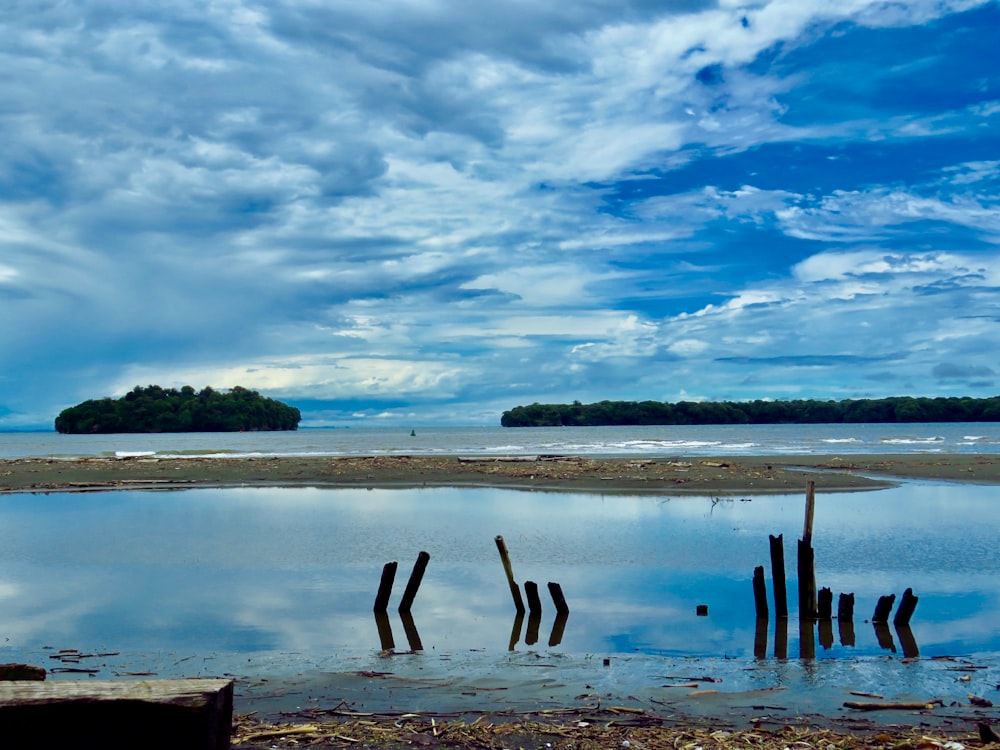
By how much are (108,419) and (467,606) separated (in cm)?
20019

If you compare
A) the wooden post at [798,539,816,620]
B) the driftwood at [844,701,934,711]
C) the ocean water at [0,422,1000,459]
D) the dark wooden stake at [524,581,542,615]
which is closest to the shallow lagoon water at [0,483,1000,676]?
the dark wooden stake at [524,581,542,615]

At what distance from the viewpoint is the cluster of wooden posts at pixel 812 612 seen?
13.7 metres

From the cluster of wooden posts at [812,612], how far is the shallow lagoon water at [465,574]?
0.59ft

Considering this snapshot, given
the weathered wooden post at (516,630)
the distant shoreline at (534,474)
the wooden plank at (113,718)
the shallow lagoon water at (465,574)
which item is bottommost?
the weathered wooden post at (516,630)

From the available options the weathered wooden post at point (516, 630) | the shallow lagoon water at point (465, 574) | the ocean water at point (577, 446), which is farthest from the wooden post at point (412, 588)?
the ocean water at point (577, 446)

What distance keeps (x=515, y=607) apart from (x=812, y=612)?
508cm

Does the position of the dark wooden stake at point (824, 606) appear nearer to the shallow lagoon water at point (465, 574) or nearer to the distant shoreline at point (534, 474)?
the shallow lagoon water at point (465, 574)

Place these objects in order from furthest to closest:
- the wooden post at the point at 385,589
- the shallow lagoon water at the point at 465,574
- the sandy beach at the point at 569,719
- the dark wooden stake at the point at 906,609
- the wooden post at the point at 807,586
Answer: the wooden post at the point at 385,589 < the wooden post at the point at 807,586 < the dark wooden stake at the point at 906,609 < the shallow lagoon water at the point at 465,574 < the sandy beach at the point at 569,719

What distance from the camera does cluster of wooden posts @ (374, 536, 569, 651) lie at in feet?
46.0

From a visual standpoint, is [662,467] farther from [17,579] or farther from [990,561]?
[17,579]


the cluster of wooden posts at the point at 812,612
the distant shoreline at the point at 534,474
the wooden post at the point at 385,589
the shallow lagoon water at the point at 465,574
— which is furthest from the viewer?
the distant shoreline at the point at 534,474

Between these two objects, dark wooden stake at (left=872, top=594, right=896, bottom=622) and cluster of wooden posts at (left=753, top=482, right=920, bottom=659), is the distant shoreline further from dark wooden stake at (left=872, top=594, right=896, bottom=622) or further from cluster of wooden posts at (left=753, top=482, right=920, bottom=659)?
dark wooden stake at (left=872, top=594, right=896, bottom=622)

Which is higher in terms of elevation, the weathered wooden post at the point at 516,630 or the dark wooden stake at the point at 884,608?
the dark wooden stake at the point at 884,608

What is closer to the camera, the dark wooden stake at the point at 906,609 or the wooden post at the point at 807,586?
the dark wooden stake at the point at 906,609
